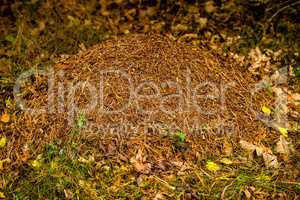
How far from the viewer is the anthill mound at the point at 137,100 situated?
3.45m

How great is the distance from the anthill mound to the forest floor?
0.04 feet

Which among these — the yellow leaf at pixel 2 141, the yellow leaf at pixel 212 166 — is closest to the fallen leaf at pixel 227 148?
the yellow leaf at pixel 212 166

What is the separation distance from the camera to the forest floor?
3.24 meters

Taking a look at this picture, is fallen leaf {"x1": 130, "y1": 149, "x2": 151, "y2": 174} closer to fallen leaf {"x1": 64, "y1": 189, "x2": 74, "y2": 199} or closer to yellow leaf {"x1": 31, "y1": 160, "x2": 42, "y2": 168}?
fallen leaf {"x1": 64, "y1": 189, "x2": 74, "y2": 199}

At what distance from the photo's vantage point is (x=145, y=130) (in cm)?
343

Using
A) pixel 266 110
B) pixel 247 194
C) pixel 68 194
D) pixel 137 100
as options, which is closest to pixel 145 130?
pixel 137 100

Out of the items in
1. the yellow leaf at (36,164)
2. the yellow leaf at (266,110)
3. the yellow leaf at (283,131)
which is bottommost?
the yellow leaf at (283,131)

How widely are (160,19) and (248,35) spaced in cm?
92

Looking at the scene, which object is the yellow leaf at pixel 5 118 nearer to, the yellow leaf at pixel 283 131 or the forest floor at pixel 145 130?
the forest floor at pixel 145 130

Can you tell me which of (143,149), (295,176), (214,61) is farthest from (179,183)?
(214,61)

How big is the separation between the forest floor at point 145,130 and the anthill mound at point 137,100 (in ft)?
0.04

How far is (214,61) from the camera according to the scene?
390 centimetres

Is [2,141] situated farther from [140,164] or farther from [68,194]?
[140,164]

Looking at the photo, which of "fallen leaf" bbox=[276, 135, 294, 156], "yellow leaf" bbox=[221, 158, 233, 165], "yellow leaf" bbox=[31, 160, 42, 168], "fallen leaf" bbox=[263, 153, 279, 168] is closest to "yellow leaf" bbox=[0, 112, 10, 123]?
"yellow leaf" bbox=[31, 160, 42, 168]
